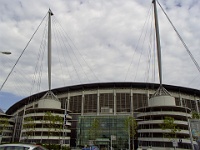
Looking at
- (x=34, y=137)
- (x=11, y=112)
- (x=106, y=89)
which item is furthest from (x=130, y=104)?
(x=11, y=112)

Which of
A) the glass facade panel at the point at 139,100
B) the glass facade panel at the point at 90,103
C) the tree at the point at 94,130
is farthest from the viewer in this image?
the glass facade panel at the point at 90,103

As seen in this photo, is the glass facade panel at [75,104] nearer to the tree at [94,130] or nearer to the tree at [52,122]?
the tree at [52,122]

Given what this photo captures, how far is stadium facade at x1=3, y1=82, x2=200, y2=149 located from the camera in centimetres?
5884

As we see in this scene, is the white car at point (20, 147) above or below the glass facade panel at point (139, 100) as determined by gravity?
below

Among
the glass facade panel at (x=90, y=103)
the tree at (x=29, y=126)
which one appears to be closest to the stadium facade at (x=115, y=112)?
the glass facade panel at (x=90, y=103)

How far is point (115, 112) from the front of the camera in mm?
71125

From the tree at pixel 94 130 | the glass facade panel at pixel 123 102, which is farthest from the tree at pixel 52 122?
the glass facade panel at pixel 123 102

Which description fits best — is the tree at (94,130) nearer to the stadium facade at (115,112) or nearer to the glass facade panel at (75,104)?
the stadium facade at (115,112)

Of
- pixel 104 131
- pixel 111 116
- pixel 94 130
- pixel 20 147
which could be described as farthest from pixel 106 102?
pixel 20 147

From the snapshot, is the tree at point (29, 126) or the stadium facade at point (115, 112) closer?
the stadium facade at point (115, 112)

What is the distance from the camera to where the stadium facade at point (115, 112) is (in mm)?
58844

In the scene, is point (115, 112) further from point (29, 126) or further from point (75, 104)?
point (29, 126)

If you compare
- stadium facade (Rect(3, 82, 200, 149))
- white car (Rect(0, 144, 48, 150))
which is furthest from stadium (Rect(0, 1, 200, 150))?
white car (Rect(0, 144, 48, 150))

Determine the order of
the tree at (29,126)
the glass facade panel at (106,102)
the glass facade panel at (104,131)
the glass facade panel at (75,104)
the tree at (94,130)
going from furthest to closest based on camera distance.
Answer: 1. the glass facade panel at (75,104)
2. the glass facade panel at (106,102)
3. the glass facade panel at (104,131)
4. the tree at (29,126)
5. the tree at (94,130)
